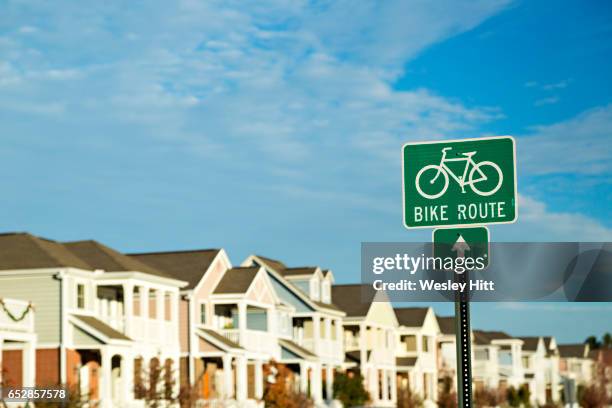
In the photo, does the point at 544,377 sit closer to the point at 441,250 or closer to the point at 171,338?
the point at 171,338

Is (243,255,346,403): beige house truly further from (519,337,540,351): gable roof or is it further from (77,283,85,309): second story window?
(519,337,540,351): gable roof

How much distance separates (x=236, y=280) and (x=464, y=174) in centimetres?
4615

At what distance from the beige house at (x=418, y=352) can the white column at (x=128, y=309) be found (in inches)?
1550

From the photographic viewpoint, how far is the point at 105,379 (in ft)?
128

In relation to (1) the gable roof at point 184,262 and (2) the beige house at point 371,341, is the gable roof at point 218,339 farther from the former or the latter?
(2) the beige house at point 371,341

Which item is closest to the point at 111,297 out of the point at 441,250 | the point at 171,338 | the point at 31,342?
the point at 171,338

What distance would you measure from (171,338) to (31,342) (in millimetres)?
9667

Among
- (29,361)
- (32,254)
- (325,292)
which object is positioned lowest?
(29,361)

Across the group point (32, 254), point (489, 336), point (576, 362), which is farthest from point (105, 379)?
point (576, 362)

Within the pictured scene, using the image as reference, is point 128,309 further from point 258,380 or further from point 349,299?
point 349,299

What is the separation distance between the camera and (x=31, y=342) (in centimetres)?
3738

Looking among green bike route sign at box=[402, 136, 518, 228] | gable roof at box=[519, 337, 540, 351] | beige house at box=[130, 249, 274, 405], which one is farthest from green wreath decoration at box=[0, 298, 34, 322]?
gable roof at box=[519, 337, 540, 351]

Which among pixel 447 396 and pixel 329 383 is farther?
pixel 447 396

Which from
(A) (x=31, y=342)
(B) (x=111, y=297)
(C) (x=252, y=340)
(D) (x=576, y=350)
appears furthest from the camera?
(D) (x=576, y=350)
